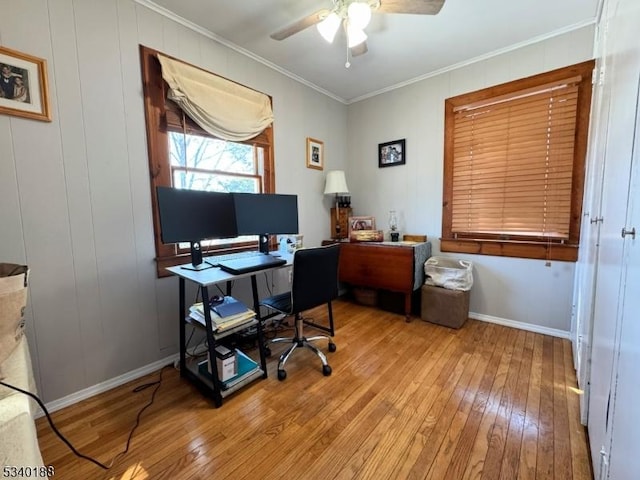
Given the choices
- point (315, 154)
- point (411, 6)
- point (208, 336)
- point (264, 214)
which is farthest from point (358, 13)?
point (208, 336)

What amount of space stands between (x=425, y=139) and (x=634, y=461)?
9.39 ft

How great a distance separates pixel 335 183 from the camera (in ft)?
10.5

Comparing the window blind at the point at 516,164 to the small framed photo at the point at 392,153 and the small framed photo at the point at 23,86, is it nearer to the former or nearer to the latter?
the small framed photo at the point at 392,153

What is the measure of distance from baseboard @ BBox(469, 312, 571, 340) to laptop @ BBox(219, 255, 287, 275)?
212 cm

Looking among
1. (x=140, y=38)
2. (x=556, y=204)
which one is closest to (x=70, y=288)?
(x=140, y=38)

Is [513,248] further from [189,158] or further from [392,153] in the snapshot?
[189,158]

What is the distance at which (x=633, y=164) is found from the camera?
81cm

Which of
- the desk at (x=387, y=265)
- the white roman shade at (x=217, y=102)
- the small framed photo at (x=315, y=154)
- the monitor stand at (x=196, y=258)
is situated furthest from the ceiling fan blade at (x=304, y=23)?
the desk at (x=387, y=265)

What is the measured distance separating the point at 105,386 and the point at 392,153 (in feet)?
10.8

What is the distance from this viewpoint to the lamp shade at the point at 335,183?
10.5ft

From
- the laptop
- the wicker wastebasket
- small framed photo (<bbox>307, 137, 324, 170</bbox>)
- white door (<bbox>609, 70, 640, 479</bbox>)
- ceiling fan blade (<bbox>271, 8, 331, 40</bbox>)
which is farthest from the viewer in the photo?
small framed photo (<bbox>307, 137, 324, 170</bbox>)

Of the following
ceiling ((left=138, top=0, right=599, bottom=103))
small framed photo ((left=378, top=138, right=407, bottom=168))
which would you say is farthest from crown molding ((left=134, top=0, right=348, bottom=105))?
small framed photo ((left=378, top=138, right=407, bottom=168))

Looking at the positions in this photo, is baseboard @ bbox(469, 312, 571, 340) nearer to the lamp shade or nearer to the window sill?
the window sill

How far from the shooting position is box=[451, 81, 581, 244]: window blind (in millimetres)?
2297
